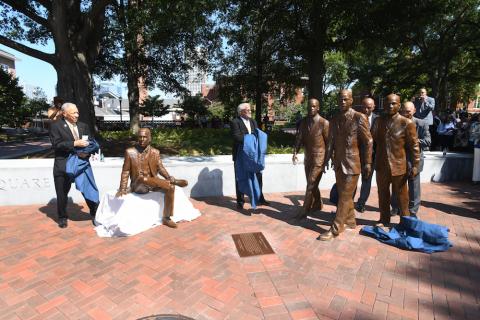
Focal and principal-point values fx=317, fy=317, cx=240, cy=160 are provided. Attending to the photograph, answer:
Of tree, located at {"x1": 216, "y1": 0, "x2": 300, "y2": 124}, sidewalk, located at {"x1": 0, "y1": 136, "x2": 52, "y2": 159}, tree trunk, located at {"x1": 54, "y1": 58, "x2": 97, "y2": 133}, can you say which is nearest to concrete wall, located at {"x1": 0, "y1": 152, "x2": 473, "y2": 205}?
sidewalk, located at {"x1": 0, "y1": 136, "x2": 52, "y2": 159}

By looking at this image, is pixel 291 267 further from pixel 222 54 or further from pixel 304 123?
pixel 222 54

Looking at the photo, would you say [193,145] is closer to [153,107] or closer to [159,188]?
[159,188]

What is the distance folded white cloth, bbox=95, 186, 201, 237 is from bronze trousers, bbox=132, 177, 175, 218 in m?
0.11

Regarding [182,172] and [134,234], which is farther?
[182,172]

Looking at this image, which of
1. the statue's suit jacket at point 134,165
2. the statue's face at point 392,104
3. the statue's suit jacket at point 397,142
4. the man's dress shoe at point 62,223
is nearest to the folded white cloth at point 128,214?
the statue's suit jacket at point 134,165

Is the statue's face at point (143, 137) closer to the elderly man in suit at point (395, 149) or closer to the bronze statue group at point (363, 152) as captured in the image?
the bronze statue group at point (363, 152)

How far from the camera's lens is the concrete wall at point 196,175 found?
608cm

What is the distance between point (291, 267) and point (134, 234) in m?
2.39

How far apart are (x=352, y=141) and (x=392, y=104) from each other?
77 cm

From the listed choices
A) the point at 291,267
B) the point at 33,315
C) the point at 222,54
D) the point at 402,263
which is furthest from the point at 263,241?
the point at 222,54

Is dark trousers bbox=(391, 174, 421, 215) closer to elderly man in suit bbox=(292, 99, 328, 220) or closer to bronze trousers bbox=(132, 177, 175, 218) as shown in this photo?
elderly man in suit bbox=(292, 99, 328, 220)

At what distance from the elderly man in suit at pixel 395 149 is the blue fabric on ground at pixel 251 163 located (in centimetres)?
186

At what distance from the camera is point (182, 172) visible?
6648 millimetres

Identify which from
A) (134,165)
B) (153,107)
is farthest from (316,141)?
(153,107)
